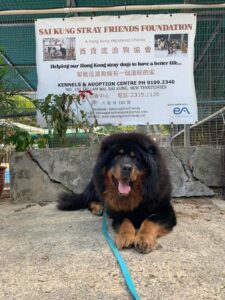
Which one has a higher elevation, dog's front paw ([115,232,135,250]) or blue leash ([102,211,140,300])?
dog's front paw ([115,232,135,250])

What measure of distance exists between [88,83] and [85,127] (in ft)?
2.24

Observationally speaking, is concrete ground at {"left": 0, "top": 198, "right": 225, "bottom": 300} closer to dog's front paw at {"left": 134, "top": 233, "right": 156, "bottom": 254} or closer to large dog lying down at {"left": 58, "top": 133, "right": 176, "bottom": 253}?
dog's front paw at {"left": 134, "top": 233, "right": 156, "bottom": 254}

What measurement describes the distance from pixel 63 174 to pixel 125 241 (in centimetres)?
260

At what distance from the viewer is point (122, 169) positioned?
3.62 meters

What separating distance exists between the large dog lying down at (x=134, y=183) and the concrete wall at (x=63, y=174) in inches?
64.6

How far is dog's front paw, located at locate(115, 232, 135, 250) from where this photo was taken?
3.29 meters

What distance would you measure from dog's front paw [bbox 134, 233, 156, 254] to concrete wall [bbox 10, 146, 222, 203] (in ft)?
8.13

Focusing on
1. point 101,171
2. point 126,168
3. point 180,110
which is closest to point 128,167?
point 126,168

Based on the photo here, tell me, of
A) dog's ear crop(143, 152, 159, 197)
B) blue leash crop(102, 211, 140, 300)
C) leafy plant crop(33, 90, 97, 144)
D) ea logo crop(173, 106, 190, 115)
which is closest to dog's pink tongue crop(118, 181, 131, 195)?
dog's ear crop(143, 152, 159, 197)

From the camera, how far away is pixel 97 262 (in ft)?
10.1

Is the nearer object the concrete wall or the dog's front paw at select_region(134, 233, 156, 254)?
the dog's front paw at select_region(134, 233, 156, 254)

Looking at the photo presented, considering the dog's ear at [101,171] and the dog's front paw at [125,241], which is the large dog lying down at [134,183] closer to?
the dog's ear at [101,171]

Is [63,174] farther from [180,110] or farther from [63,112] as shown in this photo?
[180,110]

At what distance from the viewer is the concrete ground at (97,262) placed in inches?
101
